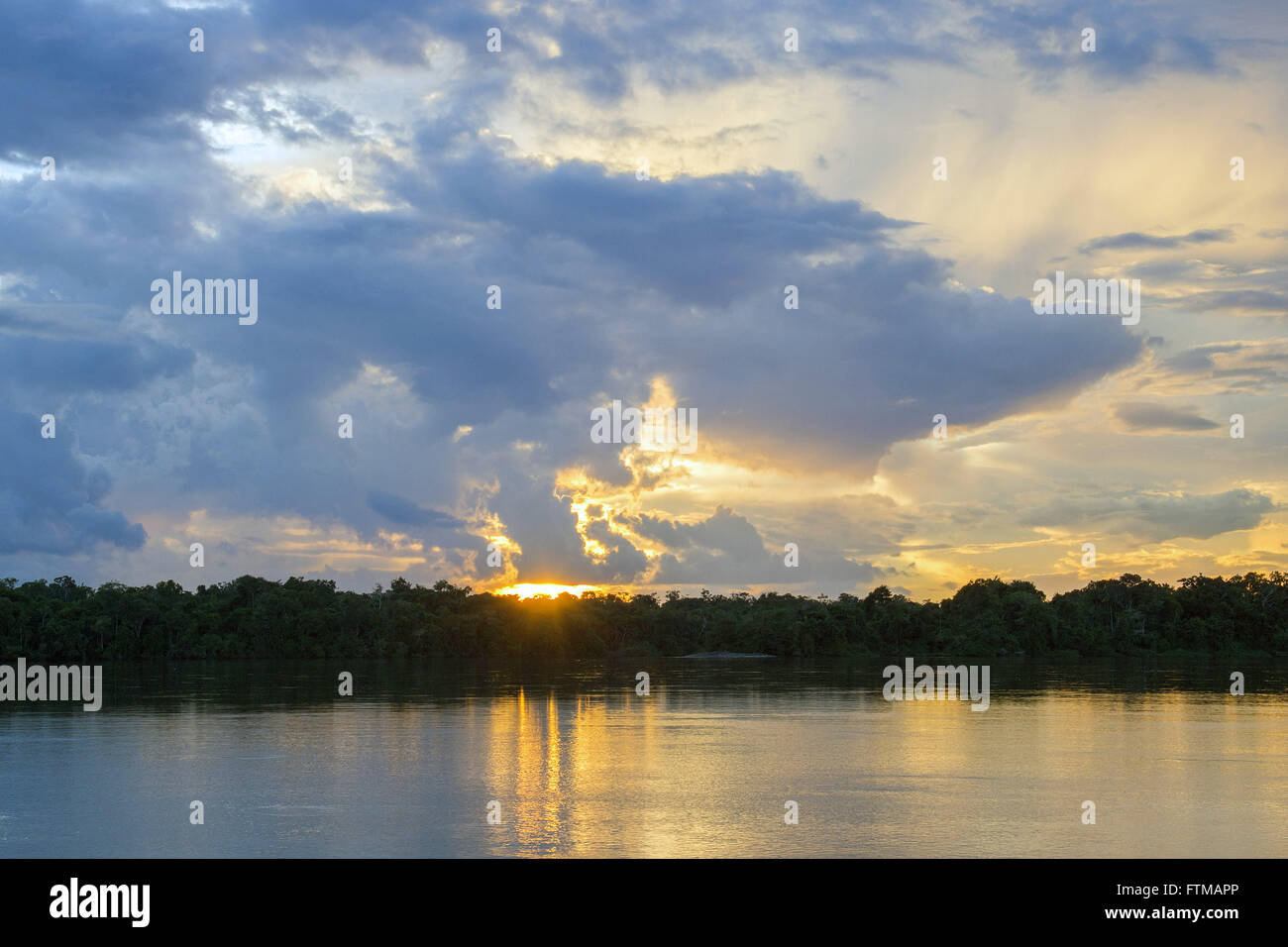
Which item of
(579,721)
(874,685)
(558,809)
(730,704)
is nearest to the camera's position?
(558,809)

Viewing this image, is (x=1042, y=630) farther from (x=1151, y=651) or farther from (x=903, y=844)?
(x=903, y=844)

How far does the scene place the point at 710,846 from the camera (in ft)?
67.3

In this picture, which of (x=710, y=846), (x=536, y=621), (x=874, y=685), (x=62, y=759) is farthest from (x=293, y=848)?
(x=536, y=621)

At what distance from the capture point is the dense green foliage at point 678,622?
15100 cm

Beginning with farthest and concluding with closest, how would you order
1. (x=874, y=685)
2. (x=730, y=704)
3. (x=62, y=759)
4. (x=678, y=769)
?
(x=874, y=685) < (x=730, y=704) < (x=62, y=759) < (x=678, y=769)

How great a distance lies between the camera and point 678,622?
605 ft
